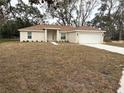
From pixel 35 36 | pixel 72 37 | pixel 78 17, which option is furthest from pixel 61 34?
pixel 78 17

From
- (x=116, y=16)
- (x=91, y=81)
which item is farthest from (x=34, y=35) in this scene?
(x=91, y=81)

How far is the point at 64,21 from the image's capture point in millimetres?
51219

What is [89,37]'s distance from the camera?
3566 cm

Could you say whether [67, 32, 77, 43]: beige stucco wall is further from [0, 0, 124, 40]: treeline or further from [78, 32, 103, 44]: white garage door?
[0, 0, 124, 40]: treeline

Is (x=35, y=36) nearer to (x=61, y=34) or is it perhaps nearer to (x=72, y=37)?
(x=61, y=34)

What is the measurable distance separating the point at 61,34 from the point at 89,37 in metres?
5.47

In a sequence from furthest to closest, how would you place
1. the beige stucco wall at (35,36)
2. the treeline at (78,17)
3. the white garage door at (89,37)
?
the treeline at (78,17), the beige stucco wall at (35,36), the white garage door at (89,37)

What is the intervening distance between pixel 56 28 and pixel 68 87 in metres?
30.7

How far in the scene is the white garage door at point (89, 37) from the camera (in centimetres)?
3519

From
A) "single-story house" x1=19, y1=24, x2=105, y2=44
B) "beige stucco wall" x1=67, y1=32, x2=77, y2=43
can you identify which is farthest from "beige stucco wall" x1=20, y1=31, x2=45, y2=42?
"beige stucco wall" x1=67, y1=32, x2=77, y2=43

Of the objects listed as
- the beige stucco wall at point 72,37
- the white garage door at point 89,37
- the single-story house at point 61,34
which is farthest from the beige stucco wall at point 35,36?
the white garage door at point 89,37

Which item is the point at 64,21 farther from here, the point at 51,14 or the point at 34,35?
the point at 34,35

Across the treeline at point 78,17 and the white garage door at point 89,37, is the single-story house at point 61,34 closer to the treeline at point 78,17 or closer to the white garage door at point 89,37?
the white garage door at point 89,37

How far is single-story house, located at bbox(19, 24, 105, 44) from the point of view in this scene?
116ft
